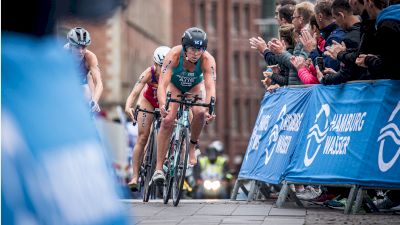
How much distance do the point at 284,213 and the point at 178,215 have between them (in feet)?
3.05

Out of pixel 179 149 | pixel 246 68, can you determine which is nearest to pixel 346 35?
pixel 179 149

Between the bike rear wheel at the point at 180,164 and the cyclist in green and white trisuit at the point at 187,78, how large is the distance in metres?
0.32

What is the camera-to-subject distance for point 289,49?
1427cm

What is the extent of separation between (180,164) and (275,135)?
1094mm

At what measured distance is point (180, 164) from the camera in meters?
12.5

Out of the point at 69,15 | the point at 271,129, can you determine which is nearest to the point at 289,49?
the point at 271,129

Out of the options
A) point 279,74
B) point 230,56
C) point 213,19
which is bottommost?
point 230,56

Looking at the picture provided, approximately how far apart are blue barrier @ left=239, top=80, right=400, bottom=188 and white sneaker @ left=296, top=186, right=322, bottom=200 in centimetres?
44

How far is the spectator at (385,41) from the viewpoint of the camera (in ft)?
32.3

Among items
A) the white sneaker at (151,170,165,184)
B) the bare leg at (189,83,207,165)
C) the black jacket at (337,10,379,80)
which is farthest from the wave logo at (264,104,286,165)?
the black jacket at (337,10,379,80)

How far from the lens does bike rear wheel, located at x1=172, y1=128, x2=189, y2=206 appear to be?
484 inches

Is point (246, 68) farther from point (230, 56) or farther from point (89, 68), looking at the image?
point (89, 68)

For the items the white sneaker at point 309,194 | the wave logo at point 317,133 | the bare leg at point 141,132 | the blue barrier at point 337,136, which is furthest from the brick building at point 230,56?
the wave logo at point 317,133

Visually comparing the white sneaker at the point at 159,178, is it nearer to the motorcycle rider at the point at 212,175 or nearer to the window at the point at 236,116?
the motorcycle rider at the point at 212,175
